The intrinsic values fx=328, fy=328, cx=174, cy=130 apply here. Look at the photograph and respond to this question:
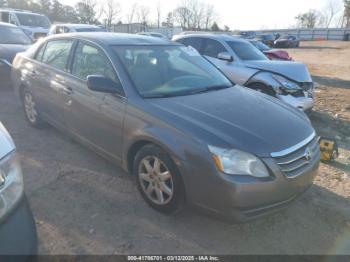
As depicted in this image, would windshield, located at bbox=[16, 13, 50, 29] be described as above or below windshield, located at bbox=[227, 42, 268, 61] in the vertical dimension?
above

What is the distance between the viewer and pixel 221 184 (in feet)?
8.41

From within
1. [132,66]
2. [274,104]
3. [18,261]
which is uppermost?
[132,66]

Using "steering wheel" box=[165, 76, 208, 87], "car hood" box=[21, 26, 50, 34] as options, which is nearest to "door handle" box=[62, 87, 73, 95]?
"steering wheel" box=[165, 76, 208, 87]

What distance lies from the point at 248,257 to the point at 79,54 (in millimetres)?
3027

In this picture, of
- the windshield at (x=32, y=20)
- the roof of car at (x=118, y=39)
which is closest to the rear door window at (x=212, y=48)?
the roof of car at (x=118, y=39)

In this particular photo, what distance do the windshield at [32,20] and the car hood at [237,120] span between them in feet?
49.0

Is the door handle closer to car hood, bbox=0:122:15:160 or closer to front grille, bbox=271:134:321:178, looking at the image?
car hood, bbox=0:122:15:160

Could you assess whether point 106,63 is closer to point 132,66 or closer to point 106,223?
point 132,66

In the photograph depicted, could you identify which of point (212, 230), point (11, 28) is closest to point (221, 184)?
point (212, 230)

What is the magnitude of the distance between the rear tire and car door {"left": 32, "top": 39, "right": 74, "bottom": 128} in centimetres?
27

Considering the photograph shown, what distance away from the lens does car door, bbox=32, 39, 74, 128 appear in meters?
4.26

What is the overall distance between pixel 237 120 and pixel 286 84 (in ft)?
12.5

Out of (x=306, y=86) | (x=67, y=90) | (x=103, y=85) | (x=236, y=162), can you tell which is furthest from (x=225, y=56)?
(x=236, y=162)

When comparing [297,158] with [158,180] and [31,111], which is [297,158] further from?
[31,111]
